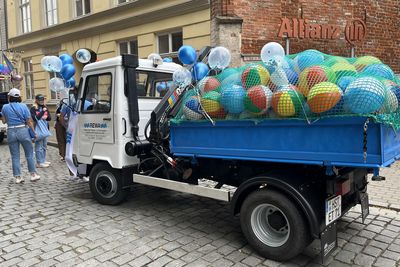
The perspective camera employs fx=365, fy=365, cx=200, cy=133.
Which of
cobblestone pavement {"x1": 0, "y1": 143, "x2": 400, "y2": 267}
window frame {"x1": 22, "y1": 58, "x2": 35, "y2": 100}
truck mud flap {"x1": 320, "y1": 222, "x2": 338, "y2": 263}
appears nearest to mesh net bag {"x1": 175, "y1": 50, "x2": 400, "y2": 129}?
truck mud flap {"x1": 320, "y1": 222, "x2": 338, "y2": 263}

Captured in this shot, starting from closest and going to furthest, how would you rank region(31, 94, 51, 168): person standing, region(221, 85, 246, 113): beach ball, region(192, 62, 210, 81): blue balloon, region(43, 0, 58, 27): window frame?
1. region(221, 85, 246, 113): beach ball
2. region(192, 62, 210, 81): blue balloon
3. region(31, 94, 51, 168): person standing
4. region(43, 0, 58, 27): window frame

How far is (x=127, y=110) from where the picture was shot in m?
5.04

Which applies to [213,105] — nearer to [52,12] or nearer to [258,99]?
[258,99]

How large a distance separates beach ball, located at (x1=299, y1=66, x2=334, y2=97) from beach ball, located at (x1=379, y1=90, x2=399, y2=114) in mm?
508

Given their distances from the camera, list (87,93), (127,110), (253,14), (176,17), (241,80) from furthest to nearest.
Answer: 1. (176,17)
2. (253,14)
3. (87,93)
4. (127,110)
5. (241,80)

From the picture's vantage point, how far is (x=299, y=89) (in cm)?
332

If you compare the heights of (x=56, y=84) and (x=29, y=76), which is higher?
(x=29, y=76)

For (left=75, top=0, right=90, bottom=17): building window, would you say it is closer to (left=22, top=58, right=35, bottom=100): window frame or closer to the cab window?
(left=22, top=58, right=35, bottom=100): window frame

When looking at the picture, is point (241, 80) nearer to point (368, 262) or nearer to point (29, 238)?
point (368, 262)

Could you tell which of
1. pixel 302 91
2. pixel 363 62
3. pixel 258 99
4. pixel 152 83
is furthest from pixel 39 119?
pixel 363 62

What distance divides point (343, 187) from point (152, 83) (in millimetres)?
3101

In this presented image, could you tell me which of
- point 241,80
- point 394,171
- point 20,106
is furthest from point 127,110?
point 394,171

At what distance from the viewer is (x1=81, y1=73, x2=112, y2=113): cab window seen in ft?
16.8

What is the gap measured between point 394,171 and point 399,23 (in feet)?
22.5
